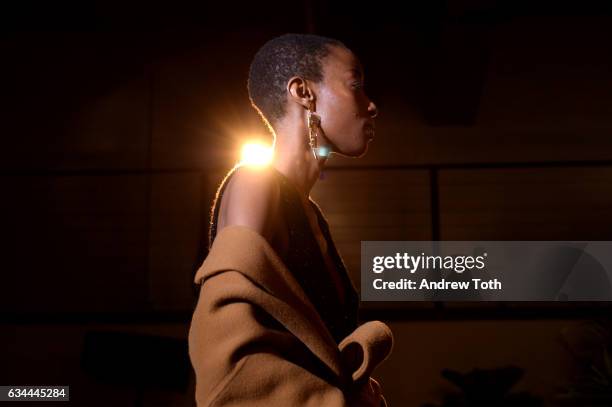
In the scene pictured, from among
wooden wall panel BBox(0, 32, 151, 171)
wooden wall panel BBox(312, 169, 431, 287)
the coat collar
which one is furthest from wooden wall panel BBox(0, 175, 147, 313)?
the coat collar

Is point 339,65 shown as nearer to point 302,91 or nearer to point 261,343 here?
point 302,91

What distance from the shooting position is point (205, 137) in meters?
5.99

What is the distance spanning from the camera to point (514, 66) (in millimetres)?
5957

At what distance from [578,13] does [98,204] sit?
496cm

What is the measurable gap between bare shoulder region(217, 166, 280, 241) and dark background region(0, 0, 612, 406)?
15.6 feet

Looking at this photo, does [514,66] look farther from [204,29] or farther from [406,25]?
[204,29]

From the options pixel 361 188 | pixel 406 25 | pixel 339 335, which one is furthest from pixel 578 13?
pixel 339 335

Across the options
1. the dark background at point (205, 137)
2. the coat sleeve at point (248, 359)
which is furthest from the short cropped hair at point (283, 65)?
the dark background at point (205, 137)

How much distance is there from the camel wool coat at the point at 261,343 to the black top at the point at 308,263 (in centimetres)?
7

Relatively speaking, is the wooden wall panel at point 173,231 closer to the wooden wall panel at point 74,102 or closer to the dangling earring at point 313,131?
the wooden wall panel at point 74,102

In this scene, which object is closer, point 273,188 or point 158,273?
point 273,188

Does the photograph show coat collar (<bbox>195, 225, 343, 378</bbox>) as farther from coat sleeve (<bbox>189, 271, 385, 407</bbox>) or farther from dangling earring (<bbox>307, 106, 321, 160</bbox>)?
dangling earring (<bbox>307, 106, 321, 160</bbox>)

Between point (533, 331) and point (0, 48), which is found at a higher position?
point (0, 48)

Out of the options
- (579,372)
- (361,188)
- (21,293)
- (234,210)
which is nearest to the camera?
(234,210)
